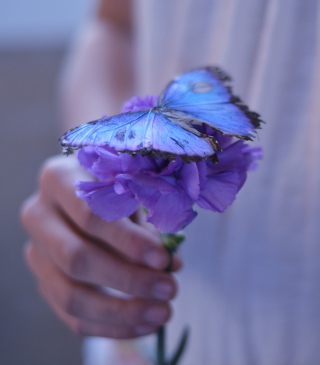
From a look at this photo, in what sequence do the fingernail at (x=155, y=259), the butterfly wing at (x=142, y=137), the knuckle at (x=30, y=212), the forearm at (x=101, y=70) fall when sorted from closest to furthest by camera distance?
the butterfly wing at (x=142, y=137)
the fingernail at (x=155, y=259)
the knuckle at (x=30, y=212)
the forearm at (x=101, y=70)

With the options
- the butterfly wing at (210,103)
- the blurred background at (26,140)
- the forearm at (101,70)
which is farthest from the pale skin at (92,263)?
the blurred background at (26,140)

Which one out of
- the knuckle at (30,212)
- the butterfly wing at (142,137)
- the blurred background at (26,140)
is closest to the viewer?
the butterfly wing at (142,137)

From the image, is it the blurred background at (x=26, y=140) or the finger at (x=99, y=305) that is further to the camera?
the blurred background at (x=26, y=140)

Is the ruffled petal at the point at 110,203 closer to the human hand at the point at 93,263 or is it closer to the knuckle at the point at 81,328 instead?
the human hand at the point at 93,263

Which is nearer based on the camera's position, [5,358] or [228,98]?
[228,98]

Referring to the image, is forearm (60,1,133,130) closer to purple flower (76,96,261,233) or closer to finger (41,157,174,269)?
finger (41,157,174,269)

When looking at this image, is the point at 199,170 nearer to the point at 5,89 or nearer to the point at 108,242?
the point at 108,242

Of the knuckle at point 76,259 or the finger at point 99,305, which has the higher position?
the knuckle at point 76,259

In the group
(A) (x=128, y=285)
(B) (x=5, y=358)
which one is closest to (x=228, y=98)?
(A) (x=128, y=285)

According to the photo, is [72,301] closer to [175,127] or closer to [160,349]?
[160,349]
